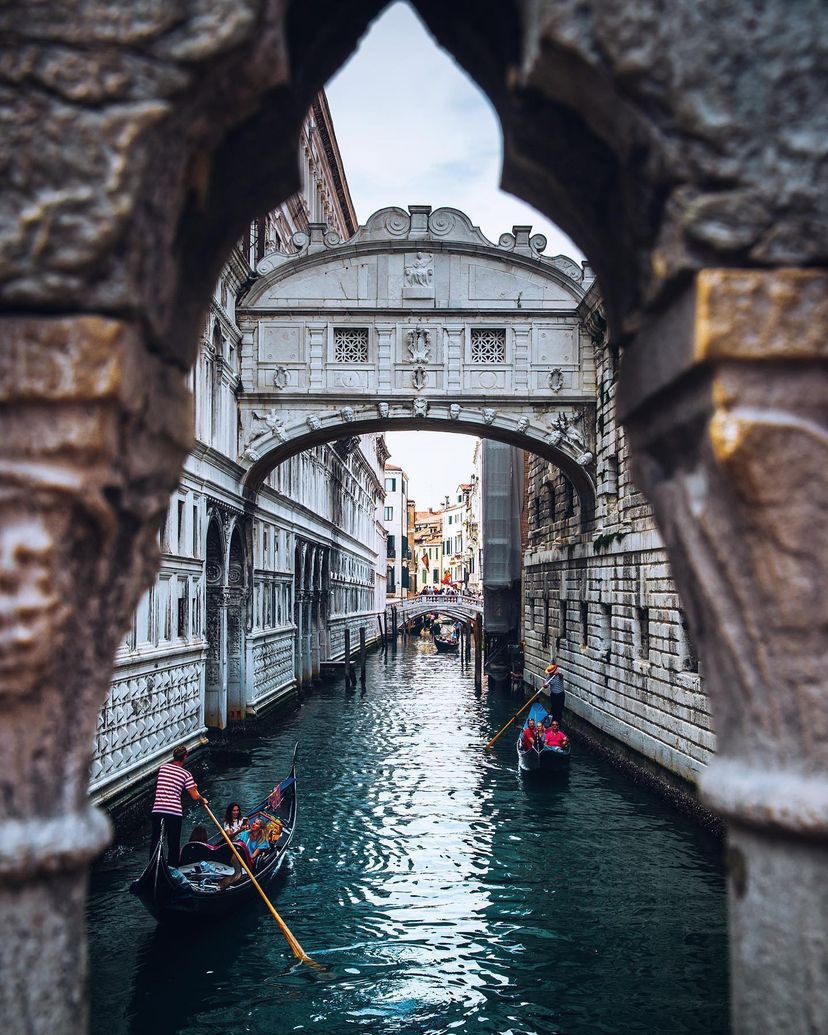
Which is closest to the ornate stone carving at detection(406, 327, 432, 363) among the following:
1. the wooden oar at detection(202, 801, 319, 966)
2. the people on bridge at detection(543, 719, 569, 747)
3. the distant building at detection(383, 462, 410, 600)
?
the people on bridge at detection(543, 719, 569, 747)

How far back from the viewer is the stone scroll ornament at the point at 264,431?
39.1 ft

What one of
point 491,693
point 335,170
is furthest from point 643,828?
point 335,170

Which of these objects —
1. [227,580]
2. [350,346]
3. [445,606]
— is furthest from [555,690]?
[445,606]

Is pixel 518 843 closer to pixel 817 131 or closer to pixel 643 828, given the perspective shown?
pixel 643 828

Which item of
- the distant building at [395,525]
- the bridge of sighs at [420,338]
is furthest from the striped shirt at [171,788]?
the distant building at [395,525]

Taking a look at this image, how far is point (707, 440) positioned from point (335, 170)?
23161 millimetres

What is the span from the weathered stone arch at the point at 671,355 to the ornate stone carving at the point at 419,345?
10.2 meters

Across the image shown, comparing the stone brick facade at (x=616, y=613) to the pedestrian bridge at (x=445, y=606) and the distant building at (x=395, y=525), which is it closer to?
the pedestrian bridge at (x=445, y=606)

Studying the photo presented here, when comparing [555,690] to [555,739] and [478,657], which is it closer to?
[555,739]

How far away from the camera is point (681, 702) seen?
854cm

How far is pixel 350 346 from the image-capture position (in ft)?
38.8

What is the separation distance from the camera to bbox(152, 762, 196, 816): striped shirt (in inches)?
234

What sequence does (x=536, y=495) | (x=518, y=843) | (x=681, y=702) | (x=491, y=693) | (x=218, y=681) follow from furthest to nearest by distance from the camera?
(x=491, y=693) → (x=536, y=495) → (x=218, y=681) → (x=681, y=702) → (x=518, y=843)

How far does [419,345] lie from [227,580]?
3.82 meters
